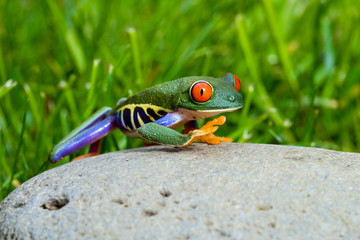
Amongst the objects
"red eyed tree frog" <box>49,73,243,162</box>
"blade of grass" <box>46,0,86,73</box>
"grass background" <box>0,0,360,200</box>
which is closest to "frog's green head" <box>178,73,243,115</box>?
"red eyed tree frog" <box>49,73,243,162</box>

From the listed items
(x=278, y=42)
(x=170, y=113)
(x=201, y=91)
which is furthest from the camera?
(x=278, y=42)

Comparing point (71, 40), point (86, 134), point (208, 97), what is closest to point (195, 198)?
point (208, 97)

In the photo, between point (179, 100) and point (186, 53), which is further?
point (186, 53)

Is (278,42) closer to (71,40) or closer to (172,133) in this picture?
(71,40)

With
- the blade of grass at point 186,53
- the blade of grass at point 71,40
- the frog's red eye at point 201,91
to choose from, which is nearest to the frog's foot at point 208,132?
the frog's red eye at point 201,91

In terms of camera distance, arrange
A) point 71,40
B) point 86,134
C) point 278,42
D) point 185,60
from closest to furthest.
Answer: point 86,134 < point 185,60 < point 278,42 < point 71,40

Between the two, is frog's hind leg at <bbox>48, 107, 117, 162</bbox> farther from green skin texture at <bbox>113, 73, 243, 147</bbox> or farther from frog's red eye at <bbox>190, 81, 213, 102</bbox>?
frog's red eye at <bbox>190, 81, 213, 102</bbox>

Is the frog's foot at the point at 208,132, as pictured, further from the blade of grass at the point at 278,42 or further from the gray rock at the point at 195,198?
the blade of grass at the point at 278,42
